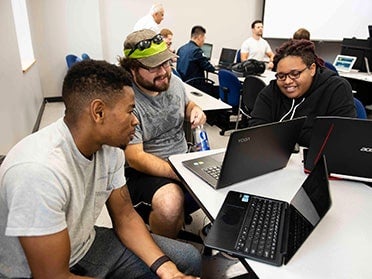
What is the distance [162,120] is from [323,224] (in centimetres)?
102

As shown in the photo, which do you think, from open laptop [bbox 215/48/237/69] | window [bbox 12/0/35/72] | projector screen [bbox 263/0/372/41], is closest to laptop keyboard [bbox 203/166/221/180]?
window [bbox 12/0/35/72]

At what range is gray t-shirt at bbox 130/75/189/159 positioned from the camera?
1727mm

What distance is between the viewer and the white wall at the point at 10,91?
2.53 metres

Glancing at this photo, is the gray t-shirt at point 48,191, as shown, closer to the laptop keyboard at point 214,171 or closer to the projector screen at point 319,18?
the laptop keyboard at point 214,171

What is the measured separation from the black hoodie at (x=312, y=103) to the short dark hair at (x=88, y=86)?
1.08 meters

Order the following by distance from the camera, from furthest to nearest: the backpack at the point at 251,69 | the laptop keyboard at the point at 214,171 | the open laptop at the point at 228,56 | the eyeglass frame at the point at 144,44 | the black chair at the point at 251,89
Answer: the open laptop at the point at 228,56, the backpack at the point at 251,69, the black chair at the point at 251,89, the eyeglass frame at the point at 144,44, the laptop keyboard at the point at 214,171

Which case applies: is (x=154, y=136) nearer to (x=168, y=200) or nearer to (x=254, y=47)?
(x=168, y=200)

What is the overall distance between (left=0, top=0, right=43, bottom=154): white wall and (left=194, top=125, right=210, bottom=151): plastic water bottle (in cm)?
143

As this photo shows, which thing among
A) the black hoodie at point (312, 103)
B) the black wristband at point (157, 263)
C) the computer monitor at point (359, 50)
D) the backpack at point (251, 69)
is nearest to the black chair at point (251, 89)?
the backpack at point (251, 69)

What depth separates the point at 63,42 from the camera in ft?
17.5

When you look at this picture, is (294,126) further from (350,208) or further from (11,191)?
(11,191)

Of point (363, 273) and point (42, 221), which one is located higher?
point (42, 221)

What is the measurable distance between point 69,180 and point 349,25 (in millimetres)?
6605

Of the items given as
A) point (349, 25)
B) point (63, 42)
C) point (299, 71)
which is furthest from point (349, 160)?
point (349, 25)
